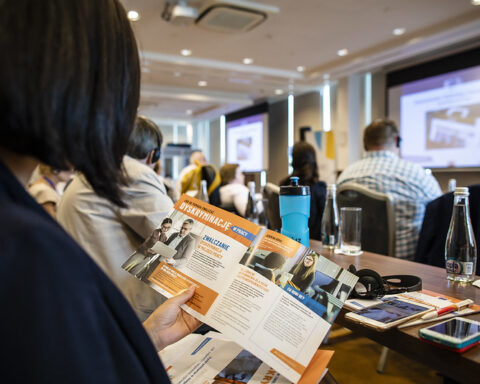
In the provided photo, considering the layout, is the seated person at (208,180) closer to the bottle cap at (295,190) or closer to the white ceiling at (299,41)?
the white ceiling at (299,41)

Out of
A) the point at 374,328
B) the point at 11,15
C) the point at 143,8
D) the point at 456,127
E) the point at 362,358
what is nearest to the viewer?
the point at 11,15

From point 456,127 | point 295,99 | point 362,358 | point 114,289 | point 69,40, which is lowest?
A: point 362,358

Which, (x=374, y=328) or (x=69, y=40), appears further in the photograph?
(x=374, y=328)

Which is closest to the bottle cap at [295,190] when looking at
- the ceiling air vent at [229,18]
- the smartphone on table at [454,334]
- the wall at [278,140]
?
the smartphone on table at [454,334]

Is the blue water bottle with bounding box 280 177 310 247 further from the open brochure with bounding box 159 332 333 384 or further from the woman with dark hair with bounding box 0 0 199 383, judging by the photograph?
the woman with dark hair with bounding box 0 0 199 383

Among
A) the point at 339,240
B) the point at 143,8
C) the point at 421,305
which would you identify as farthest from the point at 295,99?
the point at 421,305

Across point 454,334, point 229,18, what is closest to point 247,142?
point 229,18

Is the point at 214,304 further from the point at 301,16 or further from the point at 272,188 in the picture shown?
the point at 301,16

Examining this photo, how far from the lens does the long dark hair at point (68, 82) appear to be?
370mm

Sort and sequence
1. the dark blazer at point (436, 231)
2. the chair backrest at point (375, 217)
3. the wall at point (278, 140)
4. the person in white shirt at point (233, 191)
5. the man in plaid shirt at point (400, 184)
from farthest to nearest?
the wall at point (278, 140) < the person in white shirt at point (233, 191) < the man in plaid shirt at point (400, 184) < the chair backrest at point (375, 217) < the dark blazer at point (436, 231)

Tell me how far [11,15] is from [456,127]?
634cm

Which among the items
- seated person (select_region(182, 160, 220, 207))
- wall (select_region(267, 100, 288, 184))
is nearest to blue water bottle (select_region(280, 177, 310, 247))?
seated person (select_region(182, 160, 220, 207))

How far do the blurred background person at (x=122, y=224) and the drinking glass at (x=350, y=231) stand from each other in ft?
2.04

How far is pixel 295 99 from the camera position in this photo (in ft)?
29.1
